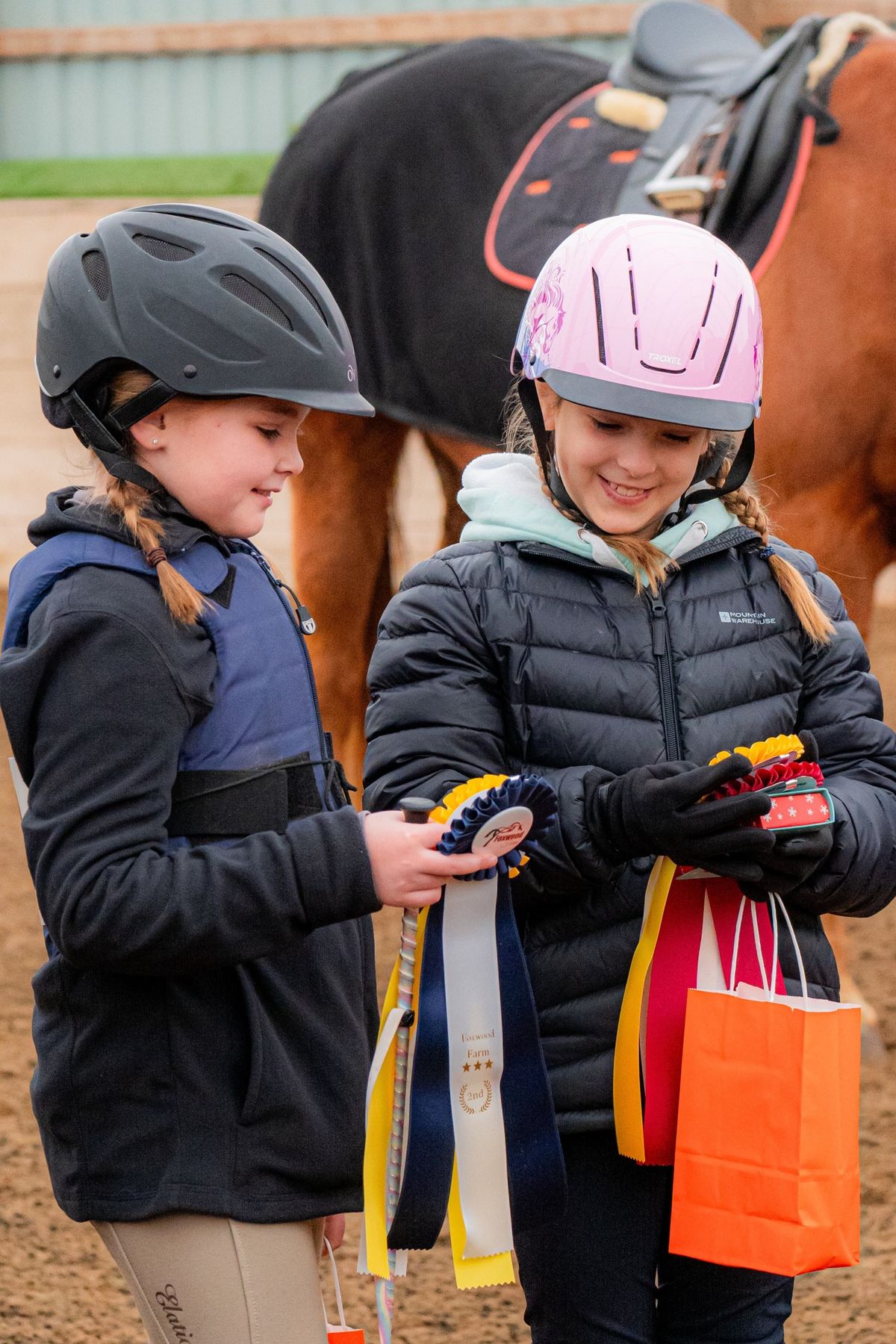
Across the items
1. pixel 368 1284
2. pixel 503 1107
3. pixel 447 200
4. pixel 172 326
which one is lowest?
pixel 368 1284

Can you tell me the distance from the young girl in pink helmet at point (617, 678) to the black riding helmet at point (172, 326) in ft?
0.89

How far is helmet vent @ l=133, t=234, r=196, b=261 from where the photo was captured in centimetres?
150

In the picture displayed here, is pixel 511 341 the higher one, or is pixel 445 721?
pixel 445 721

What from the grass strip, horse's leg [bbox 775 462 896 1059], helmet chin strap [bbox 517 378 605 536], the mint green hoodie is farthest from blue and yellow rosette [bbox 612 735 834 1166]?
the grass strip

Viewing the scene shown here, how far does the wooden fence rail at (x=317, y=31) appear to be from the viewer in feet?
31.3

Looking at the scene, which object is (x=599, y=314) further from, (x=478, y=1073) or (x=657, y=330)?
(x=478, y=1073)

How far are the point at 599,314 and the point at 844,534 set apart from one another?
1734mm

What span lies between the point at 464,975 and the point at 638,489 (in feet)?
1.77

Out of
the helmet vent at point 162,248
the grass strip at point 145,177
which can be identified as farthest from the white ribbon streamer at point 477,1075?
the grass strip at point 145,177

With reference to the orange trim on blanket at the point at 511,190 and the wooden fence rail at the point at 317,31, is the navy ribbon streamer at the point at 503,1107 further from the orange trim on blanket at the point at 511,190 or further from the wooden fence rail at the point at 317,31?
the wooden fence rail at the point at 317,31

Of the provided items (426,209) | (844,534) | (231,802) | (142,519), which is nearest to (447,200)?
(426,209)

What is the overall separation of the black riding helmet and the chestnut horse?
158 centimetres

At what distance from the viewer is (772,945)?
1646 mm

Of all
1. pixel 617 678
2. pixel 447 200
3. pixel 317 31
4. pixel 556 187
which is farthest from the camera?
pixel 317 31
